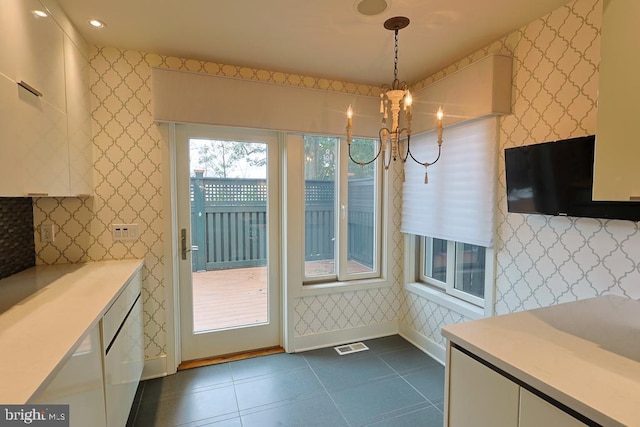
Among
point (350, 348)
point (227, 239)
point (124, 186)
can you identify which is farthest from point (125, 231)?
point (350, 348)

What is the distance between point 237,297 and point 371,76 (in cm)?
243

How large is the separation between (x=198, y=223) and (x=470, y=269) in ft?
7.95

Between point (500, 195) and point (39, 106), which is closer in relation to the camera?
point (39, 106)

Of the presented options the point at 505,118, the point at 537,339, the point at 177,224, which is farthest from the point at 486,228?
the point at 177,224

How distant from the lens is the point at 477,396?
3.95 feet

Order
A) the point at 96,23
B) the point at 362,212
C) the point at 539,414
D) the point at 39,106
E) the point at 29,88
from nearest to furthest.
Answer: the point at 539,414 < the point at 29,88 < the point at 39,106 < the point at 96,23 < the point at 362,212

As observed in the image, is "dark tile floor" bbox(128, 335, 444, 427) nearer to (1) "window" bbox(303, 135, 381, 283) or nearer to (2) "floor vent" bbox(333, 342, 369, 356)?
(2) "floor vent" bbox(333, 342, 369, 356)

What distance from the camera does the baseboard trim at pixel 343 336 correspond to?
10.2 ft

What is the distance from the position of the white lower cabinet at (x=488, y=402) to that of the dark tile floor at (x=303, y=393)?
3.42 feet

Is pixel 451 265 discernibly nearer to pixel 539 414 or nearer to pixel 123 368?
pixel 539 414

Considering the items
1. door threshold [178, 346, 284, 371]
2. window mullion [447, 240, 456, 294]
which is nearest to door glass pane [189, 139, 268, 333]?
door threshold [178, 346, 284, 371]

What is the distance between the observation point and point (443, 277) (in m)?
3.11

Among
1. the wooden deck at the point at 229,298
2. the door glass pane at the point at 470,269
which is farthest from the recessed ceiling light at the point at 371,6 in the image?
the wooden deck at the point at 229,298

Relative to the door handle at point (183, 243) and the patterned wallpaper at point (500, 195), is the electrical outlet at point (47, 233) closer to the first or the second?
the patterned wallpaper at point (500, 195)
